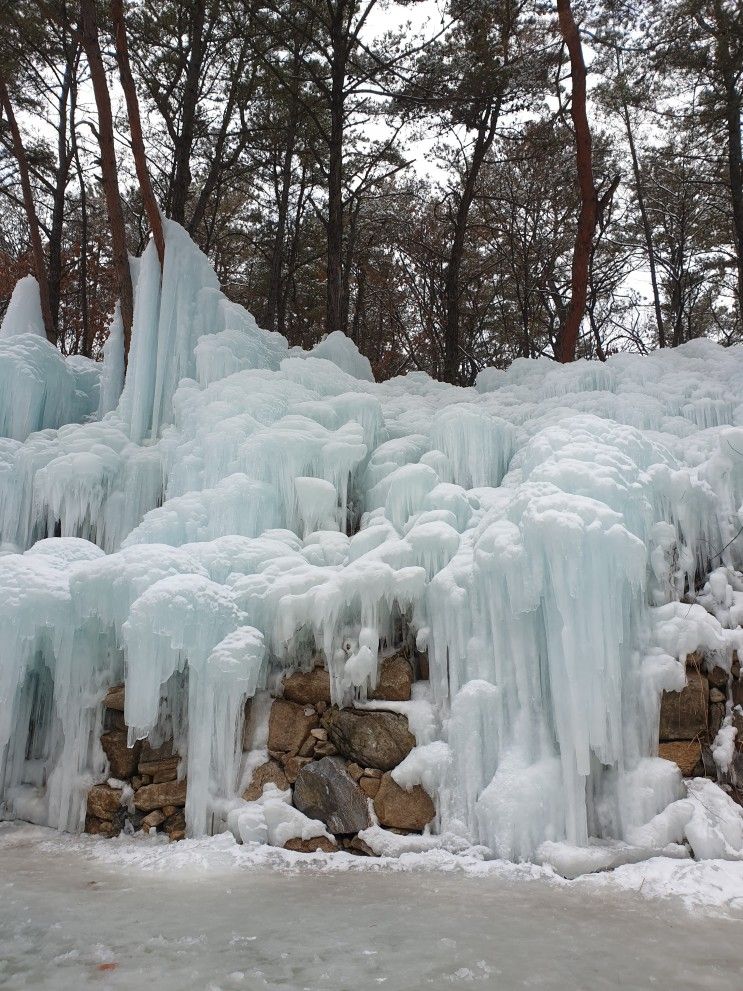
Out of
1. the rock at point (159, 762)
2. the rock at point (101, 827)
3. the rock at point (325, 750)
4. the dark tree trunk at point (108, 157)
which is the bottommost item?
the rock at point (101, 827)

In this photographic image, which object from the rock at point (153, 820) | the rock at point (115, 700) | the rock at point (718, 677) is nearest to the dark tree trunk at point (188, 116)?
the rock at point (115, 700)

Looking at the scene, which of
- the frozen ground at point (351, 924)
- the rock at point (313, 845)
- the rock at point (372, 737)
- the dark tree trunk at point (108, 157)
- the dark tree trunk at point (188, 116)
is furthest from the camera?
the dark tree trunk at point (188, 116)

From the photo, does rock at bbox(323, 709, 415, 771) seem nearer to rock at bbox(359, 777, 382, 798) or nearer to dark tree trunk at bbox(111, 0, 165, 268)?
rock at bbox(359, 777, 382, 798)

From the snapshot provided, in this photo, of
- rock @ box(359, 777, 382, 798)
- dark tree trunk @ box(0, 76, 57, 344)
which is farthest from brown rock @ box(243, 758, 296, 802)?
dark tree trunk @ box(0, 76, 57, 344)

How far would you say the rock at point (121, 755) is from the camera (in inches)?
185

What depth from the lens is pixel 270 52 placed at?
11.8 meters

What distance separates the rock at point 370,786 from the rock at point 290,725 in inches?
19.9

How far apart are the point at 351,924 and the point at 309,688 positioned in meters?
1.86

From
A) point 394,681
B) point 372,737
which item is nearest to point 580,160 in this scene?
point 394,681

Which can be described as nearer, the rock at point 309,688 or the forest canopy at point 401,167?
the rock at point 309,688

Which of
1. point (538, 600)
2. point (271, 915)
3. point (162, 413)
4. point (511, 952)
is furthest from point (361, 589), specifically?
point (162, 413)

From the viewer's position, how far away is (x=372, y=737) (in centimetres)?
440

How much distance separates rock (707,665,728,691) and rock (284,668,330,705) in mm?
2557

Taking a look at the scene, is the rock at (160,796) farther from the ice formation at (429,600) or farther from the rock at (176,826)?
the ice formation at (429,600)
